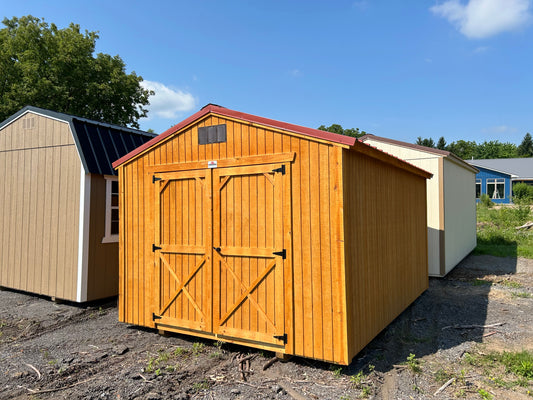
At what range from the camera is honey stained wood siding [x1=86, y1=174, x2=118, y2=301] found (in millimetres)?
6715

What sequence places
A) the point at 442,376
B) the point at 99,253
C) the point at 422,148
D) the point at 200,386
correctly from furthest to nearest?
1. the point at 422,148
2. the point at 99,253
3. the point at 442,376
4. the point at 200,386

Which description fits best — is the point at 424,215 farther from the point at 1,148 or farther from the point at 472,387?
the point at 1,148

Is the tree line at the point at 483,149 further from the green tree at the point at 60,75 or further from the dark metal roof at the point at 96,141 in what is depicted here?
the dark metal roof at the point at 96,141

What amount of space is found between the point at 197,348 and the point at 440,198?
256 inches

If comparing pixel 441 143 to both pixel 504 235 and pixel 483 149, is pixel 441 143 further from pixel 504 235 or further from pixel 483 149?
pixel 504 235

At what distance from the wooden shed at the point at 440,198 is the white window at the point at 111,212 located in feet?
21.1

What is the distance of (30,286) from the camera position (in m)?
7.36

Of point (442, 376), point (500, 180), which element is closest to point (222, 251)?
point (442, 376)

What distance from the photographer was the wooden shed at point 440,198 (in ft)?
28.2

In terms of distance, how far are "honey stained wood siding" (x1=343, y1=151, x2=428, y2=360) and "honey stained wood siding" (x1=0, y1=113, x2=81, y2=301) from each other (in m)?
5.04

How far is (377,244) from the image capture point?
4.91 metres

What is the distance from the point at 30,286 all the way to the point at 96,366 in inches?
163

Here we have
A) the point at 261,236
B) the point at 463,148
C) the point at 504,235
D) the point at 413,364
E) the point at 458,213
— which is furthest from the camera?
the point at 463,148

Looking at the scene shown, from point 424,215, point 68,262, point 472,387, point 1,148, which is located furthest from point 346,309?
point 1,148
